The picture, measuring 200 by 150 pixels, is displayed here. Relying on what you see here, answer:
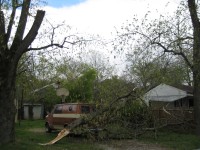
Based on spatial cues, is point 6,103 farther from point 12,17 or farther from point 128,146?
point 128,146

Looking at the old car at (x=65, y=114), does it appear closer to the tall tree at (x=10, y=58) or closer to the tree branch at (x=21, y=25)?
the tall tree at (x=10, y=58)

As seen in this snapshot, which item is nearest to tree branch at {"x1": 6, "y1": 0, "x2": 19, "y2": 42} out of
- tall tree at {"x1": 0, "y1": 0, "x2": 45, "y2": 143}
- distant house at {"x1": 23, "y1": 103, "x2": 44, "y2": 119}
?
tall tree at {"x1": 0, "y1": 0, "x2": 45, "y2": 143}

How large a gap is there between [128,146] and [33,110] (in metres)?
49.5

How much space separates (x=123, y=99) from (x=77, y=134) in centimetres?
266

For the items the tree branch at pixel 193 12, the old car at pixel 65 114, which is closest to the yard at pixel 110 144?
the old car at pixel 65 114

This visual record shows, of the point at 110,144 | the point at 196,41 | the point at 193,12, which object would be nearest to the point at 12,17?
the point at 110,144

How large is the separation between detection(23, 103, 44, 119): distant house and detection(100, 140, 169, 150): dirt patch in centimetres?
4395

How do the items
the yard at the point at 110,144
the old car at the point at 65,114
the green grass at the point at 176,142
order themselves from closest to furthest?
the yard at the point at 110,144, the green grass at the point at 176,142, the old car at the point at 65,114

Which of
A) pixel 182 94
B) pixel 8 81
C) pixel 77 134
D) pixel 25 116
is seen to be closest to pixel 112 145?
pixel 77 134

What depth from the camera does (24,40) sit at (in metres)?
16.3

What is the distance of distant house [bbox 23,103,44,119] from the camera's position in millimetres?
62812

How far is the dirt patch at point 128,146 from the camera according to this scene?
17641mm

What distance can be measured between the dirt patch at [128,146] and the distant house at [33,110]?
43949mm

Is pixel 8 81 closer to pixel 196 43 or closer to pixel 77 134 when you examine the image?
pixel 77 134
